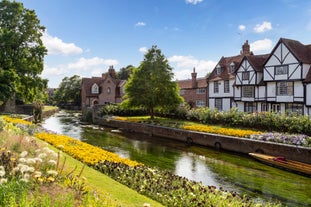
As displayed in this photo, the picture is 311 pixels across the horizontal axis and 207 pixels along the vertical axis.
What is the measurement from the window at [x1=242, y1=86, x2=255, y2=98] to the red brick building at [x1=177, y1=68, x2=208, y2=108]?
374 inches

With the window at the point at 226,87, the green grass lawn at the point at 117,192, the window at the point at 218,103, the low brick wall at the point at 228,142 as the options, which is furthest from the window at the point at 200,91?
the green grass lawn at the point at 117,192

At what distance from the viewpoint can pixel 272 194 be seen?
12875 mm

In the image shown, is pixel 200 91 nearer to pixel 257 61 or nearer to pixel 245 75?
pixel 245 75

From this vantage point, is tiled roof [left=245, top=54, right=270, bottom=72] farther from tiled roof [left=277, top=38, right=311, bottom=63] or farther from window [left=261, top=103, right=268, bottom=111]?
tiled roof [left=277, top=38, right=311, bottom=63]

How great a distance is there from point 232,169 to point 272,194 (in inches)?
181

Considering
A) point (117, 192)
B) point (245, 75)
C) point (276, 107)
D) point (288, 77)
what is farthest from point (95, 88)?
point (117, 192)

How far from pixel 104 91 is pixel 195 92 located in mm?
26637

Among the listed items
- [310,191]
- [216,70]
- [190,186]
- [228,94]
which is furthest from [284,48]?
[190,186]

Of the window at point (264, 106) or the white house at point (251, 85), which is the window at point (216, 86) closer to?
the white house at point (251, 85)

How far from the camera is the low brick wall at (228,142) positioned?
18719 mm

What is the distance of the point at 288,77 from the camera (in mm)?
33062

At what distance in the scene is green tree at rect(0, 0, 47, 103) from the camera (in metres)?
35.4

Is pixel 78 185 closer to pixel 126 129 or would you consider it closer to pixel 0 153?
pixel 0 153

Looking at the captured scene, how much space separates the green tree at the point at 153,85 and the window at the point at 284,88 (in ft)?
39.8
